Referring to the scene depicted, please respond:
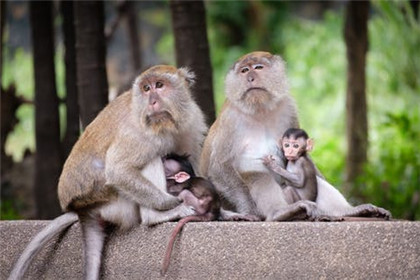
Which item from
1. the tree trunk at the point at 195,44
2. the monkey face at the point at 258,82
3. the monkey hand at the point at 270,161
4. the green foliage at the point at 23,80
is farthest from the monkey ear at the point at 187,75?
the green foliage at the point at 23,80

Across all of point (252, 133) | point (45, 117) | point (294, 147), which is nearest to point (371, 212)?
point (294, 147)

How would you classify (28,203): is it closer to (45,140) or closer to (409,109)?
(45,140)

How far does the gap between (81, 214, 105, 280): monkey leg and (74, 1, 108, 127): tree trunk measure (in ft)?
6.57

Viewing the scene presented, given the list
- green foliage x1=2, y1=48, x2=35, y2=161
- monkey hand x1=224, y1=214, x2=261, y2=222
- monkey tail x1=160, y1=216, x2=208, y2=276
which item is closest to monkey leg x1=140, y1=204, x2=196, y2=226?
monkey tail x1=160, y1=216, x2=208, y2=276

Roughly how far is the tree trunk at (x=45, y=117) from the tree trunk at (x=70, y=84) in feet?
0.54

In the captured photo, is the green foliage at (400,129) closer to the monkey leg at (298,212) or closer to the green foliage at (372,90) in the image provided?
the green foliage at (372,90)

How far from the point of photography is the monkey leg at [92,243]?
5.48 m

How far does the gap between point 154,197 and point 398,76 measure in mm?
7039

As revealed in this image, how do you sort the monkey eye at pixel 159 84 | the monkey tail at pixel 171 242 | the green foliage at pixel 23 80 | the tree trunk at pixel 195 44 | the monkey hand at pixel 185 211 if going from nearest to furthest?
the monkey tail at pixel 171 242 < the monkey hand at pixel 185 211 < the monkey eye at pixel 159 84 < the tree trunk at pixel 195 44 < the green foliage at pixel 23 80

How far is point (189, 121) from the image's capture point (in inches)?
227

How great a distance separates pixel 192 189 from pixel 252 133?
53 cm

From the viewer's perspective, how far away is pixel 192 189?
18.3 feet

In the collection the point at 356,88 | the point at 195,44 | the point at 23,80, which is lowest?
the point at 356,88

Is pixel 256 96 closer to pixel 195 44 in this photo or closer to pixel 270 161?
pixel 270 161
